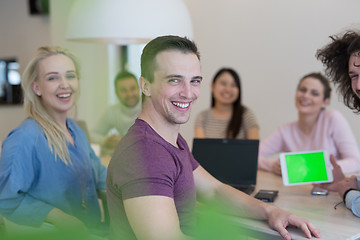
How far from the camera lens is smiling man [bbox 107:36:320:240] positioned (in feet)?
1.23

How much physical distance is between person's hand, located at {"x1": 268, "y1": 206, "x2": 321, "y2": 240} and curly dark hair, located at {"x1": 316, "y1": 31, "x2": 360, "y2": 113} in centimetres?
45

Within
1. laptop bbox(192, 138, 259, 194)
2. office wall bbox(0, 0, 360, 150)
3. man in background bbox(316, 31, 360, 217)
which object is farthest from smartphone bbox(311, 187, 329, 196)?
office wall bbox(0, 0, 360, 150)

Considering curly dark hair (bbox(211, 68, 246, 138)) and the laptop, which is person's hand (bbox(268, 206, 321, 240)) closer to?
the laptop

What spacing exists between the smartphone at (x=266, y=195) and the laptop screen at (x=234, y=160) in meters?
0.08

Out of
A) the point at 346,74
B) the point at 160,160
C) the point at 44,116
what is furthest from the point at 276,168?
the point at 160,160

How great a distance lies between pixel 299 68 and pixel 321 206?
164 centimetres

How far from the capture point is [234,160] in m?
1.37

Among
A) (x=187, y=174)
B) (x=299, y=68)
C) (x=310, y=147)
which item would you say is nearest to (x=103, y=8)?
(x=187, y=174)

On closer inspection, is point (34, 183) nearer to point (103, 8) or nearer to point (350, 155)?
point (103, 8)

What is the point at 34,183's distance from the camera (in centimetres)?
97

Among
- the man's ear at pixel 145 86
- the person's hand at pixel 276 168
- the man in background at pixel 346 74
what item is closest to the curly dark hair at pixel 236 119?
the person's hand at pixel 276 168

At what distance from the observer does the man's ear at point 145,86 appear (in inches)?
15.5

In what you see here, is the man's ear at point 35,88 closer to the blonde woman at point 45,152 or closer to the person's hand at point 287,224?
the blonde woman at point 45,152

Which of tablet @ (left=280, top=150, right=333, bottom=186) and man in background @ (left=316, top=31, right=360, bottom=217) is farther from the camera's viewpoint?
tablet @ (left=280, top=150, right=333, bottom=186)
